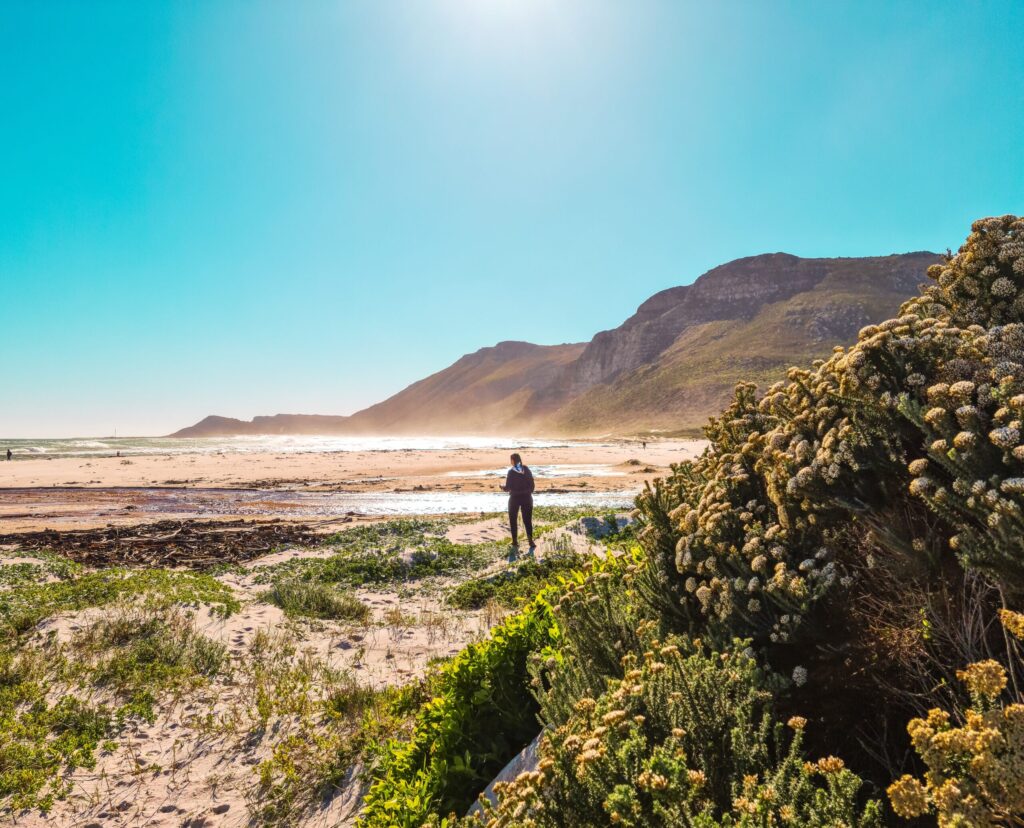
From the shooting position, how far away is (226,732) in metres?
5.27

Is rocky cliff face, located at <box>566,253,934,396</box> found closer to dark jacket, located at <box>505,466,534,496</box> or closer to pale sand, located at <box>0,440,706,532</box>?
pale sand, located at <box>0,440,706,532</box>

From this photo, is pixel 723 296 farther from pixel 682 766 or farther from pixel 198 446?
pixel 682 766

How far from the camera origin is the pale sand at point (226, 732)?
428 cm

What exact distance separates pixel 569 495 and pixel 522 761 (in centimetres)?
2443

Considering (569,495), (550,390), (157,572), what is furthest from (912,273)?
(157,572)

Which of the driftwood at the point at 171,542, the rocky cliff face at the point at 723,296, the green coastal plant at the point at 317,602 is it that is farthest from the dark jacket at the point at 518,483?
the rocky cliff face at the point at 723,296

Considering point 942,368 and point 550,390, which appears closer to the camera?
point 942,368

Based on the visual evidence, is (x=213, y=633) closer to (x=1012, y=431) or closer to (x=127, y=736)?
(x=127, y=736)

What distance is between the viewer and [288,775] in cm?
449

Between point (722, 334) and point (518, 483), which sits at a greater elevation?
point (722, 334)

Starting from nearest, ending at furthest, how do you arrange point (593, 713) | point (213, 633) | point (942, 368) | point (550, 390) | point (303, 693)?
point (593, 713) < point (942, 368) < point (303, 693) < point (213, 633) < point (550, 390)

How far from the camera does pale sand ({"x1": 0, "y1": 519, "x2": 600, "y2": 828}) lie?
4281mm

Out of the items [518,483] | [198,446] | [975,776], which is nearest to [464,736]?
[975,776]

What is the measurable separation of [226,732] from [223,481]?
3611 centimetres
